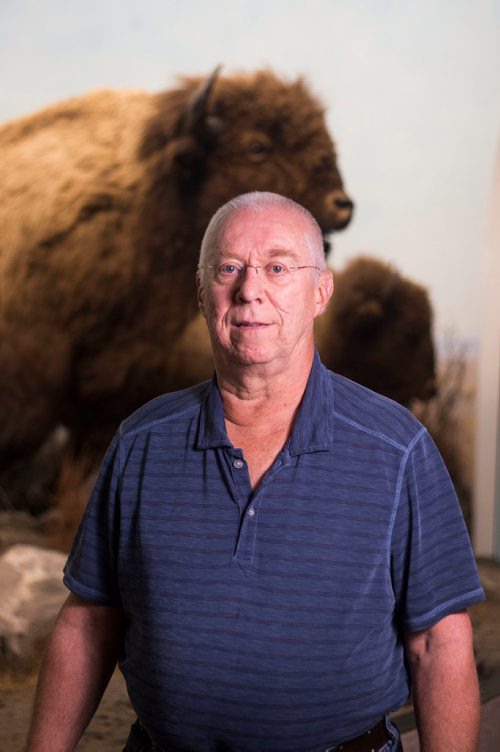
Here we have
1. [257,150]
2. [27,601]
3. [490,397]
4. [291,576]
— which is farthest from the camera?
[490,397]

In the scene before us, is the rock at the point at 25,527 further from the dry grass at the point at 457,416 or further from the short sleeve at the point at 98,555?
the short sleeve at the point at 98,555

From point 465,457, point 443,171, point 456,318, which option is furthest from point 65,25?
point 465,457

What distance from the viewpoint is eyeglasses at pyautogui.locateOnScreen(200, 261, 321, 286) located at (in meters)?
1.54

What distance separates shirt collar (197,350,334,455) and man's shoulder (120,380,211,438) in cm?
3

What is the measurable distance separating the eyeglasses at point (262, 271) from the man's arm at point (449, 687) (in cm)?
63

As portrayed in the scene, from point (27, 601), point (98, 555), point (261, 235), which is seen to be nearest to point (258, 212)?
point (261, 235)

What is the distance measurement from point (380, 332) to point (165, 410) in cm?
416

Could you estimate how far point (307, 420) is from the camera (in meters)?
1.52

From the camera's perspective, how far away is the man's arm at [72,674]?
1608 millimetres

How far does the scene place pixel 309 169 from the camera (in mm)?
5207

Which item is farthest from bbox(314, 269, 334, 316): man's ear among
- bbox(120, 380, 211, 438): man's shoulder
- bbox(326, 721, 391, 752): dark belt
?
bbox(326, 721, 391, 752): dark belt

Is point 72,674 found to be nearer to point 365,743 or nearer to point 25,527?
point 365,743

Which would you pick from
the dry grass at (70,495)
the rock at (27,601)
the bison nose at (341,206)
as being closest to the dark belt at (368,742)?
the rock at (27,601)

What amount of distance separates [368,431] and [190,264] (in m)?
3.84
